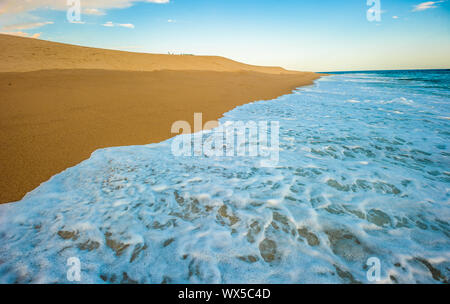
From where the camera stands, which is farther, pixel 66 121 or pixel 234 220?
pixel 66 121

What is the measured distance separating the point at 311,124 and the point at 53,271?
17.6ft

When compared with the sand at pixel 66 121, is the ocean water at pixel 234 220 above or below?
below

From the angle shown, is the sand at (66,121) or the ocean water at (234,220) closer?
the ocean water at (234,220)

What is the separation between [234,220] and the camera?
1.92 m

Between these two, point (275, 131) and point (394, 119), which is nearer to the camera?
point (275, 131)

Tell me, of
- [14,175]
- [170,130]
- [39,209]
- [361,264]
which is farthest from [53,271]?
[170,130]

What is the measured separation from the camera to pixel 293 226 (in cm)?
186

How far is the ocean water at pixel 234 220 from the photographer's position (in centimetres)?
147

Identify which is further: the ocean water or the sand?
the sand

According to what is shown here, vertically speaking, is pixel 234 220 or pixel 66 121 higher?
pixel 66 121

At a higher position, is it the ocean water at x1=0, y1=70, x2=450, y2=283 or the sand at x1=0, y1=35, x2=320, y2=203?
the sand at x1=0, y1=35, x2=320, y2=203

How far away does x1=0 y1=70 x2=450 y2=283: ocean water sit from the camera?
1.47 metres
